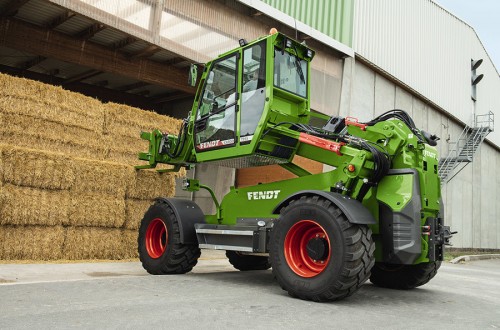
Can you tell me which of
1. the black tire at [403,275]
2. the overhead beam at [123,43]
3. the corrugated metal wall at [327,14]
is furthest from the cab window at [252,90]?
the corrugated metal wall at [327,14]

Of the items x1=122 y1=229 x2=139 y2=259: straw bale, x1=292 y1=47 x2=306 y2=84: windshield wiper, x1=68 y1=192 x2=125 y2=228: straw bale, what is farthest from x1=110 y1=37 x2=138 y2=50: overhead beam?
x1=292 y1=47 x2=306 y2=84: windshield wiper

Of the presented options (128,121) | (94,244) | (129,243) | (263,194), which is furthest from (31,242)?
(263,194)

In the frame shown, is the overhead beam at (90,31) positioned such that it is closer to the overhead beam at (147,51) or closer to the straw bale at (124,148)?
the overhead beam at (147,51)

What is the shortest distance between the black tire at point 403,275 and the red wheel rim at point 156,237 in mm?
3321

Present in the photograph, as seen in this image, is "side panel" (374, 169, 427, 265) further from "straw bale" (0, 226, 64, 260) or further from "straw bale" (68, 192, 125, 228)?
"straw bale" (0, 226, 64, 260)

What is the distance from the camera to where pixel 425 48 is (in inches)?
848

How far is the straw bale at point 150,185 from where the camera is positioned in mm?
9466

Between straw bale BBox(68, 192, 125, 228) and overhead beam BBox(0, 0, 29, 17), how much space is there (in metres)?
4.42

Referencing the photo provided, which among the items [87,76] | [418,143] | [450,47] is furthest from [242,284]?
[450,47]

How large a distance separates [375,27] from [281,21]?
581 cm

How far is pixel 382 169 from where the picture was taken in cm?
561

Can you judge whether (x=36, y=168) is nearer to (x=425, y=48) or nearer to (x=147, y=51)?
(x=147, y=51)

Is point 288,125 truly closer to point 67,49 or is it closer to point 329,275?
point 329,275

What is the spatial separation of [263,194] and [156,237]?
212cm
